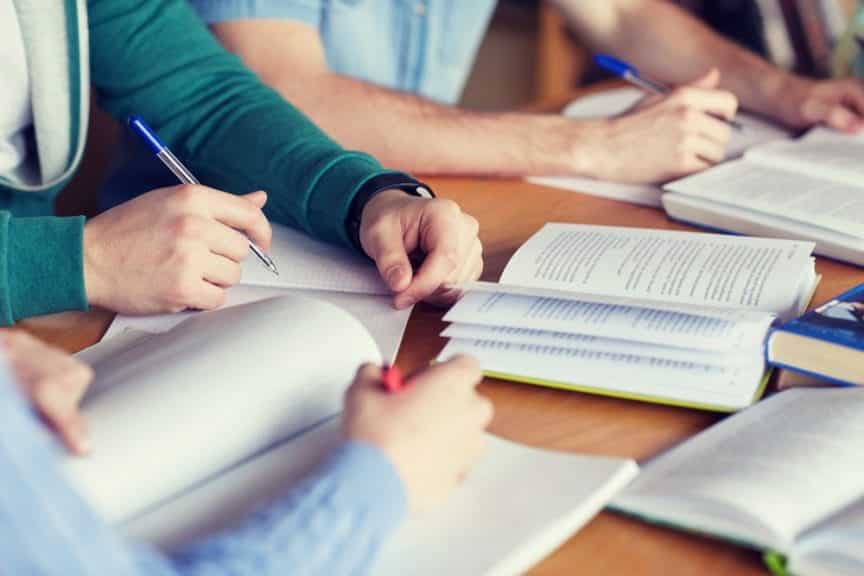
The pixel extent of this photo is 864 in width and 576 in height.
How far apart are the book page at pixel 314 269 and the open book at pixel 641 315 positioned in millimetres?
142

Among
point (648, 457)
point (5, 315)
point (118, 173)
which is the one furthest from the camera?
point (118, 173)

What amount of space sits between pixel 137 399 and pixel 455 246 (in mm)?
353

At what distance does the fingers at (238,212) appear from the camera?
3.09ft

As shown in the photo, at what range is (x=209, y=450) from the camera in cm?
67

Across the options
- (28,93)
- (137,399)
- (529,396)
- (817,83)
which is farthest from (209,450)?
(817,83)

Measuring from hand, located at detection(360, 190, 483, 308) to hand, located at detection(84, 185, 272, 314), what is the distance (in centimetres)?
12

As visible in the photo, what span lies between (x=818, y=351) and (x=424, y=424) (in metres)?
0.32

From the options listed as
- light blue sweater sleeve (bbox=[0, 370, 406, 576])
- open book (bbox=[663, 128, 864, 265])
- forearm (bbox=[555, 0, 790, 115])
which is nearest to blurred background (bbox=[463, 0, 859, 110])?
forearm (bbox=[555, 0, 790, 115])

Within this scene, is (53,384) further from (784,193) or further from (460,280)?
(784,193)

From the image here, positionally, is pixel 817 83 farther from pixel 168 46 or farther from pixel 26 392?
pixel 26 392

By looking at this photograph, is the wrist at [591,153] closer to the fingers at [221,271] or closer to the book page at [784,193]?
the book page at [784,193]

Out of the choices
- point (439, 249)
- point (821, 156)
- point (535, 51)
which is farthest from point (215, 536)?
point (535, 51)

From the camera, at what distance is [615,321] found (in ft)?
2.69

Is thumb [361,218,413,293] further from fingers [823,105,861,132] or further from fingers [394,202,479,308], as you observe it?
fingers [823,105,861,132]
